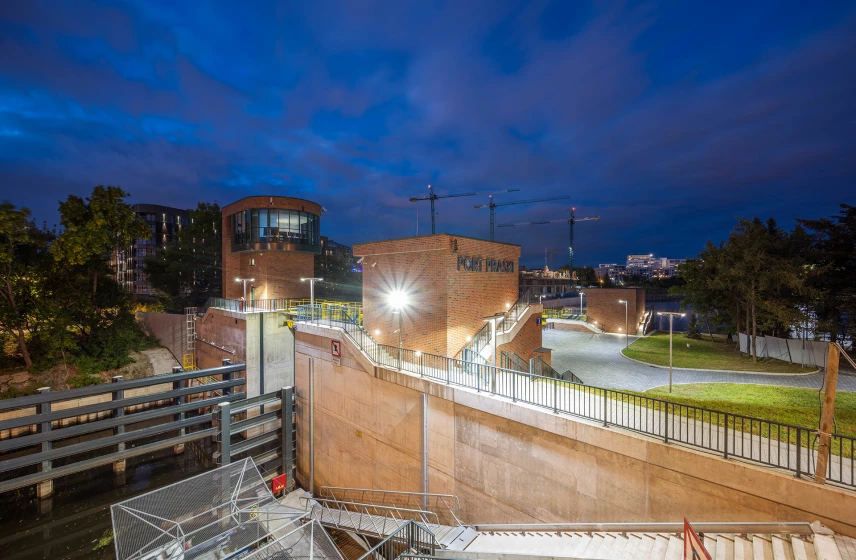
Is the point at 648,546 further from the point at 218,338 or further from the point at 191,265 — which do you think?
the point at 191,265

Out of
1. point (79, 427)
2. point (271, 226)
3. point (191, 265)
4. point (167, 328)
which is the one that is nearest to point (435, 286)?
point (79, 427)

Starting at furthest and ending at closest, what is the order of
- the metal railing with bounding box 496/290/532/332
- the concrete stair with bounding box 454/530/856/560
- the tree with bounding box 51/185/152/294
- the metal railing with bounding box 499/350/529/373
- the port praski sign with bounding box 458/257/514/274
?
1. the tree with bounding box 51/185/152/294
2. the metal railing with bounding box 496/290/532/332
3. the port praski sign with bounding box 458/257/514/274
4. the metal railing with bounding box 499/350/529/373
5. the concrete stair with bounding box 454/530/856/560

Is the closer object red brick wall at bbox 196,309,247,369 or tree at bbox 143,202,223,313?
red brick wall at bbox 196,309,247,369

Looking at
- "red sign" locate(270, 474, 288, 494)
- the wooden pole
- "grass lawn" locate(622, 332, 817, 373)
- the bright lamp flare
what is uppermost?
the bright lamp flare

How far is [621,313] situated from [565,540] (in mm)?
34522

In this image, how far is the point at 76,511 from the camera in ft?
56.6

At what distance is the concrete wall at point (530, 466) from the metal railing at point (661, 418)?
1.44ft

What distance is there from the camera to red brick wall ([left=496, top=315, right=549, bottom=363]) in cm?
1842

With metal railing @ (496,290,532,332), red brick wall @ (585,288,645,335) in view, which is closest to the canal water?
metal railing @ (496,290,532,332)

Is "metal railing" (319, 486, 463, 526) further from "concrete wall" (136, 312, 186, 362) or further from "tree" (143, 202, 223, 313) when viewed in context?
"tree" (143, 202, 223, 313)

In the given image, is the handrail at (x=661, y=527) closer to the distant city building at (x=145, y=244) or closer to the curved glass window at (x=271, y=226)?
the curved glass window at (x=271, y=226)

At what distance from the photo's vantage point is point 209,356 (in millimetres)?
29422

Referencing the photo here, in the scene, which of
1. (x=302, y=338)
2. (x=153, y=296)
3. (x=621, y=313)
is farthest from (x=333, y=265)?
(x=621, y=313)

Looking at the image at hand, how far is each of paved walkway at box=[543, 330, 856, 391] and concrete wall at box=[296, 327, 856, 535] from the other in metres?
8.89
